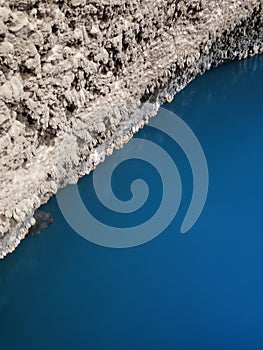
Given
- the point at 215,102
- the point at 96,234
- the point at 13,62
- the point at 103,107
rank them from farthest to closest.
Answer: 1. the point at 215,102
2. the point at 103,107
3. the point at 96,234
4. the point at 13,62

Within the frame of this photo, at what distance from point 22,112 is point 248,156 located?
1555 mm

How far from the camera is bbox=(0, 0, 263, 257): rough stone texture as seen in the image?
2572 millimetres

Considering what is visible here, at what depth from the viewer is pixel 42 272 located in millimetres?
2693

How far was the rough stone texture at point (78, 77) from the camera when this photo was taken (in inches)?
101

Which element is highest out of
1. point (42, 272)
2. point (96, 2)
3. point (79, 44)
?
point (96, 2)

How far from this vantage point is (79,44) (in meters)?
2.91

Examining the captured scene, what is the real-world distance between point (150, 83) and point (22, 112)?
4.08ft

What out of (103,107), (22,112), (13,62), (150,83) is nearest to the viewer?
(13,62)

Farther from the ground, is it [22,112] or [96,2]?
[96,2]

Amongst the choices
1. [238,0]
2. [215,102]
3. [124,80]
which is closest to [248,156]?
[215,102]

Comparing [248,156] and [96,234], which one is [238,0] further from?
[96,234]

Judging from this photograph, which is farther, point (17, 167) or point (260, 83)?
point (260, 83)

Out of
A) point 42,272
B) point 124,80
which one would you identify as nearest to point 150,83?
point 124,80

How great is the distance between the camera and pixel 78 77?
299 centimetres
